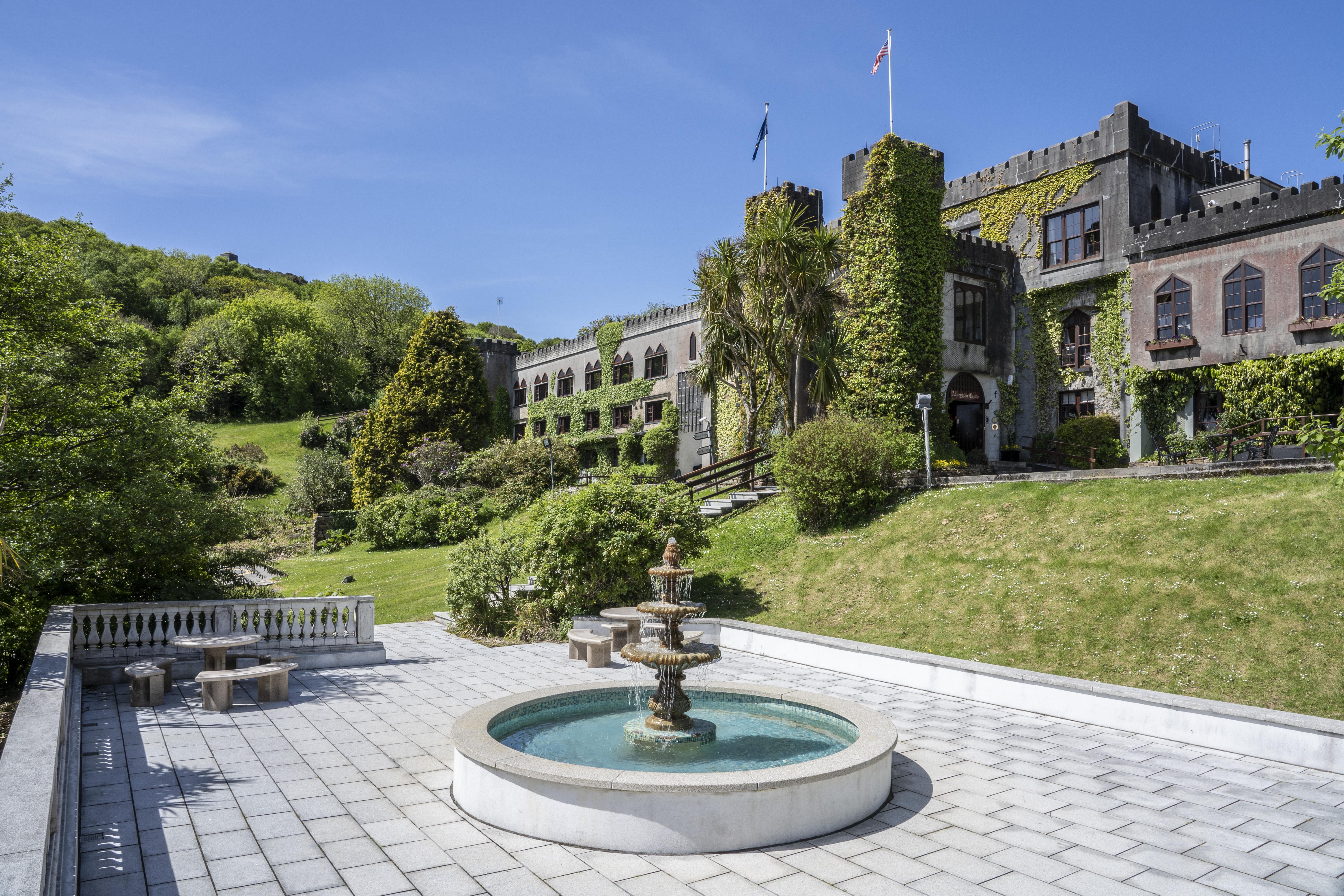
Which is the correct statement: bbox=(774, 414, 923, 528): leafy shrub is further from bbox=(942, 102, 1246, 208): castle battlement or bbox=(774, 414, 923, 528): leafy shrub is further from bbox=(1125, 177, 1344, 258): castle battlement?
bbox=(942, 102, 1246, 208): castle battlement

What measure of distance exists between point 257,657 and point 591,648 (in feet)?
15.4

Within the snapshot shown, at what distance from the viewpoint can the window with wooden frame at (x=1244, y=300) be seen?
70.8 ft

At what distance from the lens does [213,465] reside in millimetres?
13914

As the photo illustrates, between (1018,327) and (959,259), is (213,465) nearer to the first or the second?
(959,259)

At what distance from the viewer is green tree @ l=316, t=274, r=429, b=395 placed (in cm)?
6331

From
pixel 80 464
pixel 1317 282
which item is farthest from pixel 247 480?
pixel 1317 282

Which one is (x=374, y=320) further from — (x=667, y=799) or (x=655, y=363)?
(x=667, y=799)

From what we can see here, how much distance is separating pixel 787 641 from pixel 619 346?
27900 mm

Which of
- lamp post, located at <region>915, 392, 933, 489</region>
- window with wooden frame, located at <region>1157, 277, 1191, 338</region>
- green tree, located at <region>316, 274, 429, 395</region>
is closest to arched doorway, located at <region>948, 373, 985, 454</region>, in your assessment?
window with wooden frame, located at <region>1157, 277, 1191, 338</region>

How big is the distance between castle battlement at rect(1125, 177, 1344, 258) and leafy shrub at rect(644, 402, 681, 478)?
17444 mm

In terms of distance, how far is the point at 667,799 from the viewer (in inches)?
212

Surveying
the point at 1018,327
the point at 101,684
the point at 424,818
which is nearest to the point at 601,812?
the point at 424,818

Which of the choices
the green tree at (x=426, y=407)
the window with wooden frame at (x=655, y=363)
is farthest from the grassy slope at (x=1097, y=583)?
the green tree at (x=426, y=407)

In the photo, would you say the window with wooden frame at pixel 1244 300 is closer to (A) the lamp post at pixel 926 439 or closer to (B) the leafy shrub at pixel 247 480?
(A) the lamp post at pixel 926 439
